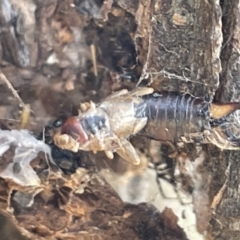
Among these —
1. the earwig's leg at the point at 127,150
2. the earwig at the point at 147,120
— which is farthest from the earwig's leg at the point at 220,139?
the earwig's leg at the point at 127,150

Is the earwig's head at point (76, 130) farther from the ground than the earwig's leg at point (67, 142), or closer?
farther from the ground

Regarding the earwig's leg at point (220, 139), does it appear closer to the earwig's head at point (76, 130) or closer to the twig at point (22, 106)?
the earwig's head at point (76, 130)

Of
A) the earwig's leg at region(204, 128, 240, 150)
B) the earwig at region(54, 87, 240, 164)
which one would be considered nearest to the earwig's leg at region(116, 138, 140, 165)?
the earwig at region(54, 87, 240, 164)

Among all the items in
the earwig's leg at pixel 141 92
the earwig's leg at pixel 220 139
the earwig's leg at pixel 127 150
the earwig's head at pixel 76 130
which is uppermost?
the earwig's leg at pixel 141 92

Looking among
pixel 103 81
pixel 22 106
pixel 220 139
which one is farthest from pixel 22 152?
pixel 220 139

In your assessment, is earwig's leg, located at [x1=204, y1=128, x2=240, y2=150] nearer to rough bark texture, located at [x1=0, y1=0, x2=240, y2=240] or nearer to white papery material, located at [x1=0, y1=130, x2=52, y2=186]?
rough bark texture, located at [x1=0, y1=0, x2=240, y2=240]

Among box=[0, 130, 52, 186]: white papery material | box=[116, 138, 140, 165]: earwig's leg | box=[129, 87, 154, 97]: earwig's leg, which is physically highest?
box=[129, 87, 154, 97]: earwig's leg
